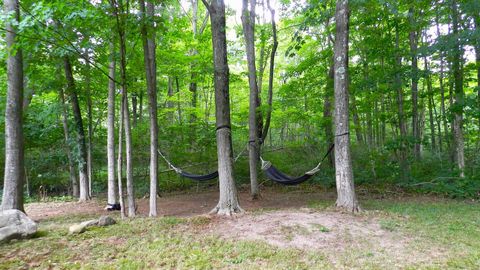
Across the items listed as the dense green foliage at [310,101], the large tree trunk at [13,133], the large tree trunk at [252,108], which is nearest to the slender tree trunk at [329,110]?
the dense green foliage at [310,101]

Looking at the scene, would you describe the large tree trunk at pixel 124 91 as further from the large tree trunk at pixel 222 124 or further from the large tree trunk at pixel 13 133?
the large tree trunk at pixel 13 133

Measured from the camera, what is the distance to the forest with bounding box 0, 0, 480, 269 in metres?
2.69

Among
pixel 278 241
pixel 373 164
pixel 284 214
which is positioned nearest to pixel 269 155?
pixel 373 164

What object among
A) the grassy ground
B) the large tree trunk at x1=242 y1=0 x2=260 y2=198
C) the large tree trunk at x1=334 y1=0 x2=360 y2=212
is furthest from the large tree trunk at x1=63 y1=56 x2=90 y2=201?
the large tree trunk at x1=334 y1=0 x2=360 y2=212

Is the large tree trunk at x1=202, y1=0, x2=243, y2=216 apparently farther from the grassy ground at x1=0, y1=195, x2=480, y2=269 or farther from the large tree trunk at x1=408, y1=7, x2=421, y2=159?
the large tree trunk at x1=408, y1=7, x2=421, y2=159

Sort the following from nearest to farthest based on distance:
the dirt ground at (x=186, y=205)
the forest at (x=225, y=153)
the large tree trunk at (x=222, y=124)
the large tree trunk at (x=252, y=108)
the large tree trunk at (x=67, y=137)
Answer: the forest at (x=225, y=153), the large tree trunk at (x=222, y=124), the dirt ground at (x=186, y=205), the large tree trunk at (x=252, y=108), the large tree trunk at (x=67, y=137)

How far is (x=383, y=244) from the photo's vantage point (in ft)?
9.10

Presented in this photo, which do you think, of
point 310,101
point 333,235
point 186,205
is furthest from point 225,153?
point 310,101

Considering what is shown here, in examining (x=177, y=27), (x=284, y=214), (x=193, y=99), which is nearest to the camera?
(x=284, y=214)

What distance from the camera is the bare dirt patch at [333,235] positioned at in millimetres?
2506

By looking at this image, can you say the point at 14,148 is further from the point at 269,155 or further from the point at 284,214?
the point at 269,155

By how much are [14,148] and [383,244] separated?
458 centimetres

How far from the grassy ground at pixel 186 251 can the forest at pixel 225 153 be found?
2cm

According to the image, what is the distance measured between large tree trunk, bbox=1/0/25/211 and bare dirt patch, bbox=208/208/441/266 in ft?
8.91
